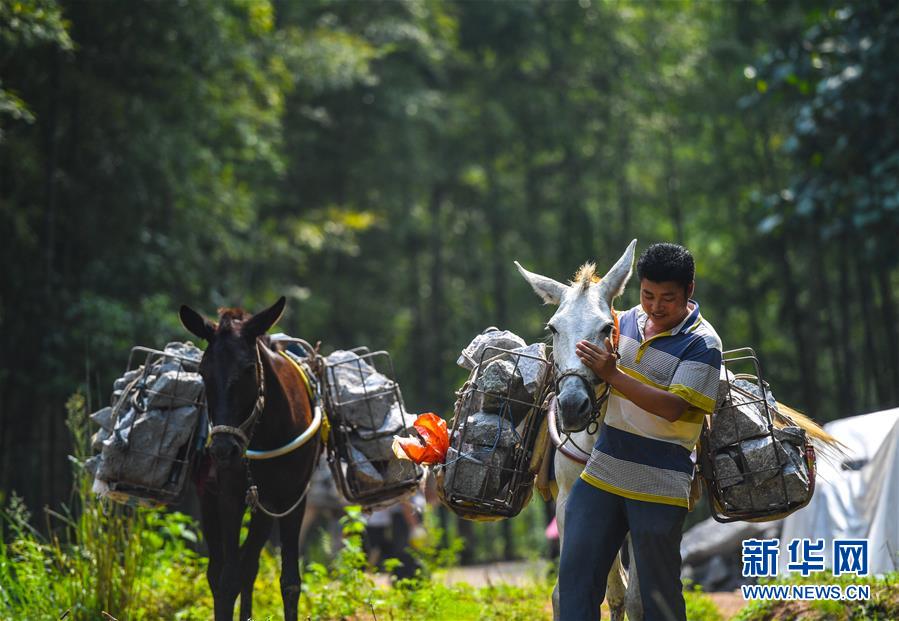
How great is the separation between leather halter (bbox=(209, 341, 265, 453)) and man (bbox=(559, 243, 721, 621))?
2.24m

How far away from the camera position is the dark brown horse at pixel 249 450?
21.0 ft

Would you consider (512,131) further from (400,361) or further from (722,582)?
(722,582)

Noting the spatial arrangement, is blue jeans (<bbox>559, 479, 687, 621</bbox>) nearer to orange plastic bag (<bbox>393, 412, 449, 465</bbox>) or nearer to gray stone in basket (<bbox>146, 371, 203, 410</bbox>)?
orange plastic bag (<bbox>393, 412, 449, 465</bbox>)

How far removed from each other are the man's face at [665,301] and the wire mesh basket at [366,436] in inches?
120

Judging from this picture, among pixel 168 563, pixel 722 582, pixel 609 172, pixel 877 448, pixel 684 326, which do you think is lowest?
pixel 722 582

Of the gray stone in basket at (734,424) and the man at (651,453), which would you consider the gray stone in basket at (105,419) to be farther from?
the gray stone in basket at (734,424)

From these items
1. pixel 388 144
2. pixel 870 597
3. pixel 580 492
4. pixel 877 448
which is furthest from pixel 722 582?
pixel 388 144

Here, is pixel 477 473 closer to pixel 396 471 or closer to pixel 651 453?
pixel 651 453

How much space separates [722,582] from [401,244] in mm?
13108

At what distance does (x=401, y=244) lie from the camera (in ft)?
82.1

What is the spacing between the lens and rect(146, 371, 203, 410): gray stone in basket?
7277 millimetres

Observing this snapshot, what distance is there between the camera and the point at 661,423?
484cm

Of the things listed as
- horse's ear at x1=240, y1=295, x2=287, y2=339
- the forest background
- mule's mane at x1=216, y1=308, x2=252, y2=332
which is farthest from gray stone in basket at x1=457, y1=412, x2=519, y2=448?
the forest background

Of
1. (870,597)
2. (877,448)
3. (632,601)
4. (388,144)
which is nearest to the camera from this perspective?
(632,601)
